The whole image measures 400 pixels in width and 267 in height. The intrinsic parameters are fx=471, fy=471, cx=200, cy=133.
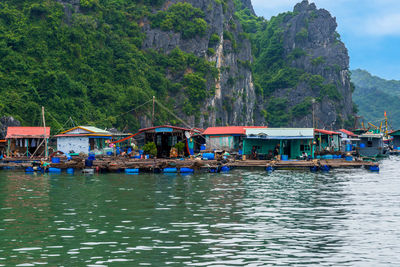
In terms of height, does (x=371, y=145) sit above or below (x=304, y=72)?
below

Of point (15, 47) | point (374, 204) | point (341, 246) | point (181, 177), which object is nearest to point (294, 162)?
point (181, 177)

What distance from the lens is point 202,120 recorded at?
109000 millimetres

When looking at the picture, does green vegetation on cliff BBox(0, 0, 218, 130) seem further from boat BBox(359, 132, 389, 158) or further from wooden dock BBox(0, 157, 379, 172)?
boat BBox(359, 132, 389, 158)

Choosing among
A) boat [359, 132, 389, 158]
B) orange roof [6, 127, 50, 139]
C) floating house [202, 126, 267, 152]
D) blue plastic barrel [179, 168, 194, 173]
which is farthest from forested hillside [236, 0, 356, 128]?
blue plastic barrel [179, 168, 194, 173]

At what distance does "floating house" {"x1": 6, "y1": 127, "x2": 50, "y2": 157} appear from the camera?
55469 mm

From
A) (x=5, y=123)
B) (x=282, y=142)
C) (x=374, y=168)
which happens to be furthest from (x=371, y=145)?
(x=5, y=123)

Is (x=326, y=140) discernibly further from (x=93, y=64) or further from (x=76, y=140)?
(x=93, y=64)

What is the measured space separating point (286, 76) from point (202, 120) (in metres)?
64.7

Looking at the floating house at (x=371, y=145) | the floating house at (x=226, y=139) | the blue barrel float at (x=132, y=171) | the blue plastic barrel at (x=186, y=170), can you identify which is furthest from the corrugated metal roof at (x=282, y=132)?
the floating house at (x=371, y=145)

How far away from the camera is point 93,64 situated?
95.2 m

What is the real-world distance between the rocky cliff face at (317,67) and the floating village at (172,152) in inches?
3669

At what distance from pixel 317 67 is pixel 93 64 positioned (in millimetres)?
92545

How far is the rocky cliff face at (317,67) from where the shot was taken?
153875 mm

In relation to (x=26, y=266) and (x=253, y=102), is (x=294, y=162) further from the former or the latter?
(x=253, y=102)
